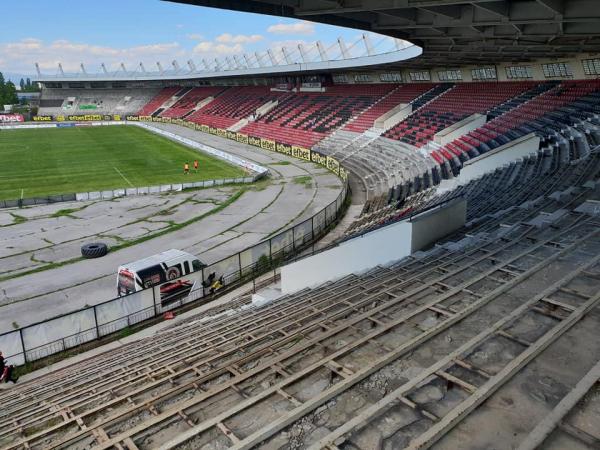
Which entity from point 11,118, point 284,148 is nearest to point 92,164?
point 284,148

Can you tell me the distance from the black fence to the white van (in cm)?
30

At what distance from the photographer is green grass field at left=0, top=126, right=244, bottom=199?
3516cm

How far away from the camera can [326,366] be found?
6.22 metres

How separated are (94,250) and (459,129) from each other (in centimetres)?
2565

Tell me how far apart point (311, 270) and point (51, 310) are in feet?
29.5

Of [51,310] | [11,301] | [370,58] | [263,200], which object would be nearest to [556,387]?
[51,310]

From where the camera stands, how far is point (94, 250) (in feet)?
65.9

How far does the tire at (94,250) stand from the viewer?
2005 cm

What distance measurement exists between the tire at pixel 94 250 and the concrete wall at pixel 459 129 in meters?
23.6

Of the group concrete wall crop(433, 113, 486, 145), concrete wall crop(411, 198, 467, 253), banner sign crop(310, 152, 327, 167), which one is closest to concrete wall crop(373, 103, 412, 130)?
banner sign crop(310, 152, 327, 167)

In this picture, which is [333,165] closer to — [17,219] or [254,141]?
[254,141]

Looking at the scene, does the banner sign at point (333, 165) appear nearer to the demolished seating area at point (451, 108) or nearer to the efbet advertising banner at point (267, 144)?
the demolished seating area at point (451, 108)

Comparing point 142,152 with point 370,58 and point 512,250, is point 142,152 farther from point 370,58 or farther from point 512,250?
point 512,250

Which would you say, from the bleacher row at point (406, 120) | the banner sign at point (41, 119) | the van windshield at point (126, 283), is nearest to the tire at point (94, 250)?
the van windshield at point (126, 283)
